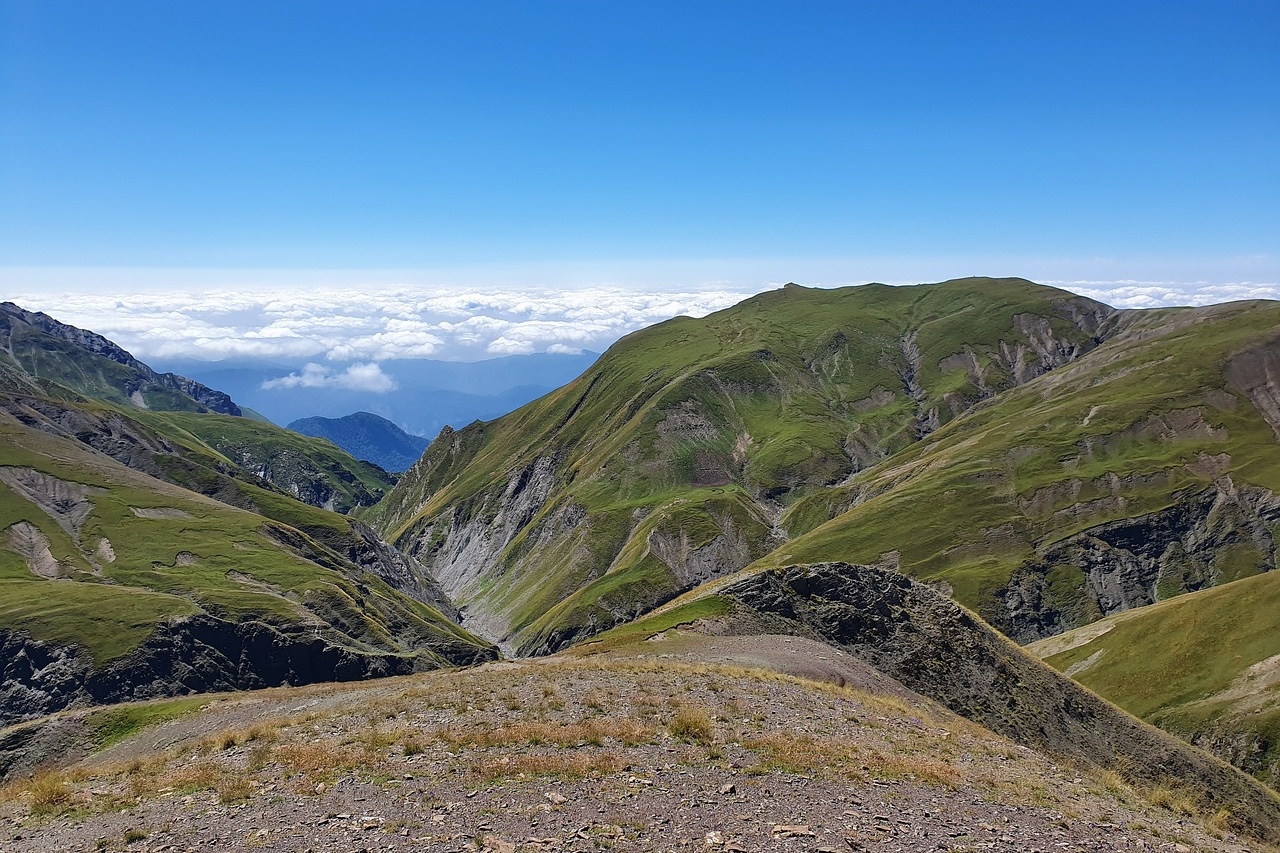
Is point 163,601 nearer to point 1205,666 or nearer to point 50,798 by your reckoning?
point 50,798

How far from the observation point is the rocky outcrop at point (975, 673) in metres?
46.4

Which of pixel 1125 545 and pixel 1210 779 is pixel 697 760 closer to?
pixel 1210 779

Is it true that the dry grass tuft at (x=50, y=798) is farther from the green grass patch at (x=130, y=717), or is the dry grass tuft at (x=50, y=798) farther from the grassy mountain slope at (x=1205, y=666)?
the grassy mountain slope at (x=1205, y=666)

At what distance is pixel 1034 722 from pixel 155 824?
45.2m

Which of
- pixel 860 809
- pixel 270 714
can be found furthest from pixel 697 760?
pixel 270 714

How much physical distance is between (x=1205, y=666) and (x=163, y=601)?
152794mm

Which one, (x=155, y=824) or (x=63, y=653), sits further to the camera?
(x=63, y=653)

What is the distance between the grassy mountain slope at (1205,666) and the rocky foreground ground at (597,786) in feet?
270

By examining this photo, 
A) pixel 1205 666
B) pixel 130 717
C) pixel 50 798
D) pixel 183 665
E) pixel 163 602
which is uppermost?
pixel 50 798

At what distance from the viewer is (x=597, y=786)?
72.6 feet

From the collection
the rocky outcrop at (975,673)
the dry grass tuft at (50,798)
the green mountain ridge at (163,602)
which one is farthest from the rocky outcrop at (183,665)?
the dry grass tuft at (50,798)

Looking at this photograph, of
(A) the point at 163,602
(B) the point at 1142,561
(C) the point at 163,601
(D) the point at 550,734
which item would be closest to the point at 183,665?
(A) the point at 163,602

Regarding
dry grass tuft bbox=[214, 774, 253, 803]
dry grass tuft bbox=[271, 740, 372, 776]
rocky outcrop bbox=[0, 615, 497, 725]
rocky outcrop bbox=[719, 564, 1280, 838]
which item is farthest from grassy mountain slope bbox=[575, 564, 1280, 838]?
rocky outcrop bbox=[0, 615, 497, 725]

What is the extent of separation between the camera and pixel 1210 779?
46875mm
